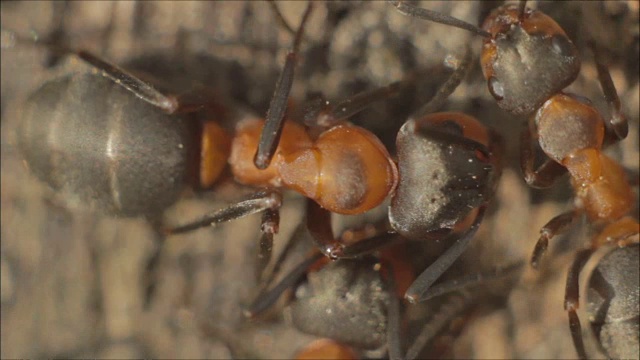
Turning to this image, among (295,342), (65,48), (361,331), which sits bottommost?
(295,342)

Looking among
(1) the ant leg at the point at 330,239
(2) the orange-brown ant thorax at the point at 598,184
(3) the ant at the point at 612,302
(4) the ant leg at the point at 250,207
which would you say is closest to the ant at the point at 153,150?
(4) the ant leg at the point at 250,207

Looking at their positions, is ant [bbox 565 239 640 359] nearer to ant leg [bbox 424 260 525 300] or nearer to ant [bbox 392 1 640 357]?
ant [bbox 392 1 640 357]

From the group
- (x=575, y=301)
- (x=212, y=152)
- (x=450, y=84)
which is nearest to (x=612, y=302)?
(x=575, y=301)

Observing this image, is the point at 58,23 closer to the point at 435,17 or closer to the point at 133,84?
the point at 133,84

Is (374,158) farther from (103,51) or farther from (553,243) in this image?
(103,51)

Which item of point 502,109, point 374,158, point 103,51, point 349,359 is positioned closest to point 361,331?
point 349,359
